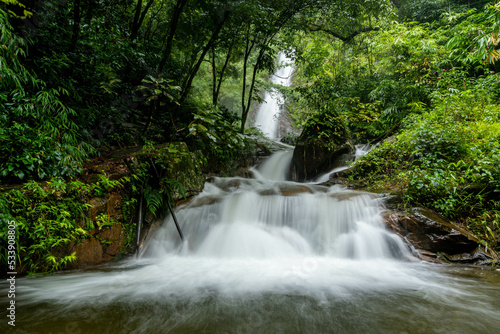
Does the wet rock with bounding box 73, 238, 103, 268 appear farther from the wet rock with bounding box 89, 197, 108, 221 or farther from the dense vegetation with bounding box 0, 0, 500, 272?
the wet rock with bounding box 89, 197, 108, 221

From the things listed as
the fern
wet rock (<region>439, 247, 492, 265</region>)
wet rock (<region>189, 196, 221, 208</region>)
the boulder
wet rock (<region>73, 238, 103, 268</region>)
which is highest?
the boulder

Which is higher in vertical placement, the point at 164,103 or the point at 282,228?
the point at 164,103

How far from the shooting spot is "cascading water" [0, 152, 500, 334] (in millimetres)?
1649

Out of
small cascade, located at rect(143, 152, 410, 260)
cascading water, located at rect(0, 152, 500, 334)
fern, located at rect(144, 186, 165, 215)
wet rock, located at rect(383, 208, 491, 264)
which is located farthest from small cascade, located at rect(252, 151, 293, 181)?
fern, located at rect(144, 186, 165, 215)

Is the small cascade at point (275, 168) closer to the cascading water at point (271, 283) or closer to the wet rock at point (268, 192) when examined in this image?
the wet rock at point (268, 192)

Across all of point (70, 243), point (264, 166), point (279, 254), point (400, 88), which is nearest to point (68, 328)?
point (70, 243)

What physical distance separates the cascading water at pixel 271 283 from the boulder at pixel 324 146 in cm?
298

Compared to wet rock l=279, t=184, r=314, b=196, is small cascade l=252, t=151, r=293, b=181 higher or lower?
higher

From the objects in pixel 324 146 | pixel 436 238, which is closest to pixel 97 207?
pixel 436 238

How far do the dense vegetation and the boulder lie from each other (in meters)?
0.48

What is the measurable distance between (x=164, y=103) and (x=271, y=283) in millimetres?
4578

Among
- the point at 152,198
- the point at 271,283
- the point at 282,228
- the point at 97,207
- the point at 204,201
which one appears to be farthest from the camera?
the point at 204,201

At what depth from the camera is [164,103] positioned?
5223mm

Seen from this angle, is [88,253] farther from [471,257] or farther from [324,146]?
[324,146]
